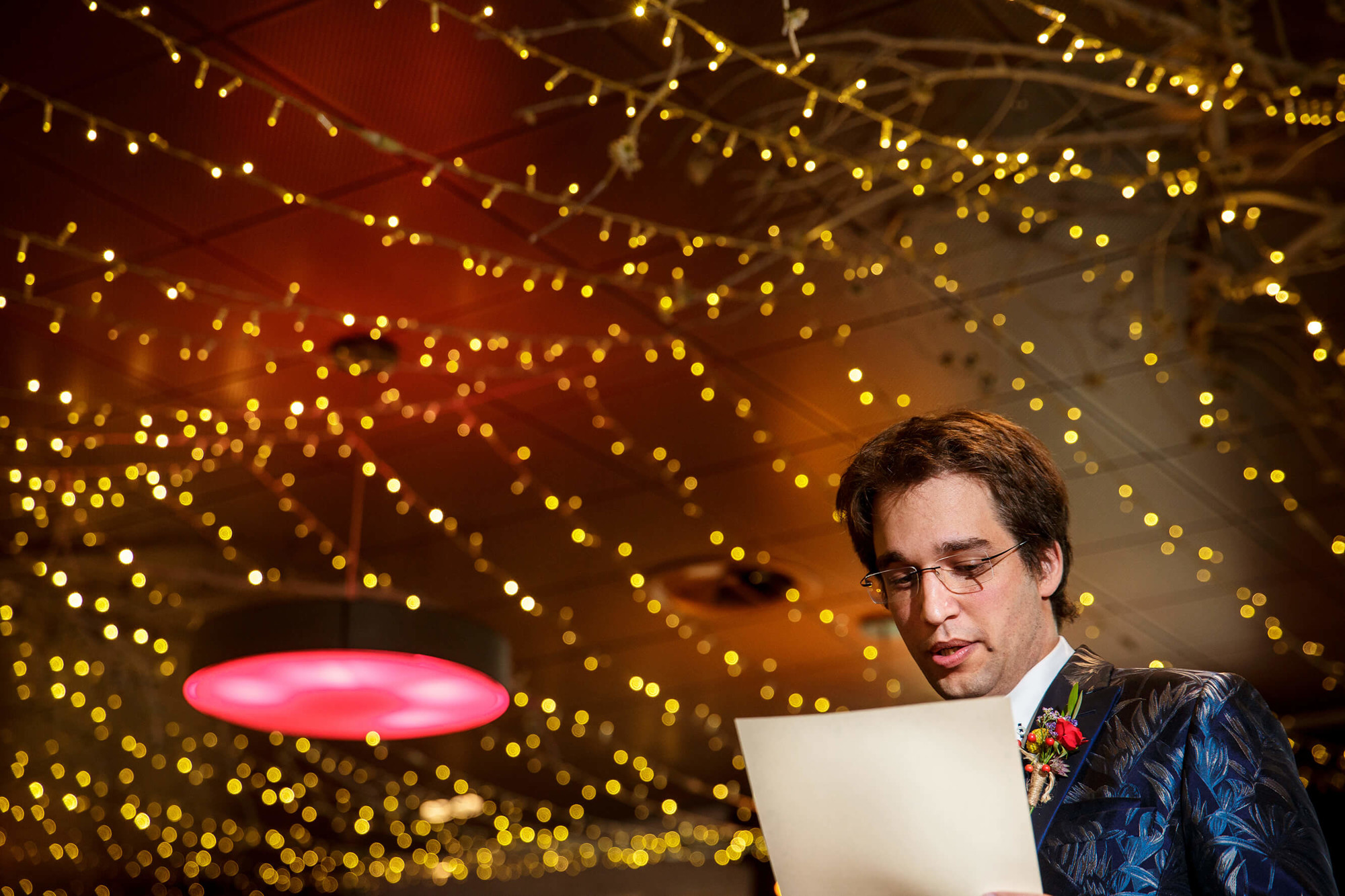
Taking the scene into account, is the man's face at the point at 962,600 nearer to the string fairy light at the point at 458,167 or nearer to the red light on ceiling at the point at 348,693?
the string fairy light at the point at 458,167

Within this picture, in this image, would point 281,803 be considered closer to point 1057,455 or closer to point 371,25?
point 1057,455

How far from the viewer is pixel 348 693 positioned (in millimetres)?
4590

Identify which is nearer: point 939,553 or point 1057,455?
point 939,553

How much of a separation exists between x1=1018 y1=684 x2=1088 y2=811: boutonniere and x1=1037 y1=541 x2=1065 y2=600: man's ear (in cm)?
18

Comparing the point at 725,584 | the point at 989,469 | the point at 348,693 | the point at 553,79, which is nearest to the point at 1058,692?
the point at 989,469

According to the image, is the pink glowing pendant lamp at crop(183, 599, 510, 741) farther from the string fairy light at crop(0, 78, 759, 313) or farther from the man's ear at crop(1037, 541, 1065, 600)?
the man's ear at crop(1037, 541, 1065, 600)

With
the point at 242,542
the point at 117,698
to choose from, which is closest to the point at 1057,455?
the point at 242,542

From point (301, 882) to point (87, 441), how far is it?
8050mm

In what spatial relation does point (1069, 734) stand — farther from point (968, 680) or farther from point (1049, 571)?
point (1049, 571)

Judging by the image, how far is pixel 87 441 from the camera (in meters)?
4.97

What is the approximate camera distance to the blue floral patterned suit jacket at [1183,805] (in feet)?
3.92

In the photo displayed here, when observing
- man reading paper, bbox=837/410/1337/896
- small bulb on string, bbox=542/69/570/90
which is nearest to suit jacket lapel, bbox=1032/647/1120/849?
man reading paper, bbox=837/410/1337/896

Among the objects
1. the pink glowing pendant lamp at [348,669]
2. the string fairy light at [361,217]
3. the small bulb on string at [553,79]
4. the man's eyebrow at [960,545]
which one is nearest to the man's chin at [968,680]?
the man's eyebrow at [960,545]

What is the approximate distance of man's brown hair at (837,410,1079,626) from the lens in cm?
150
